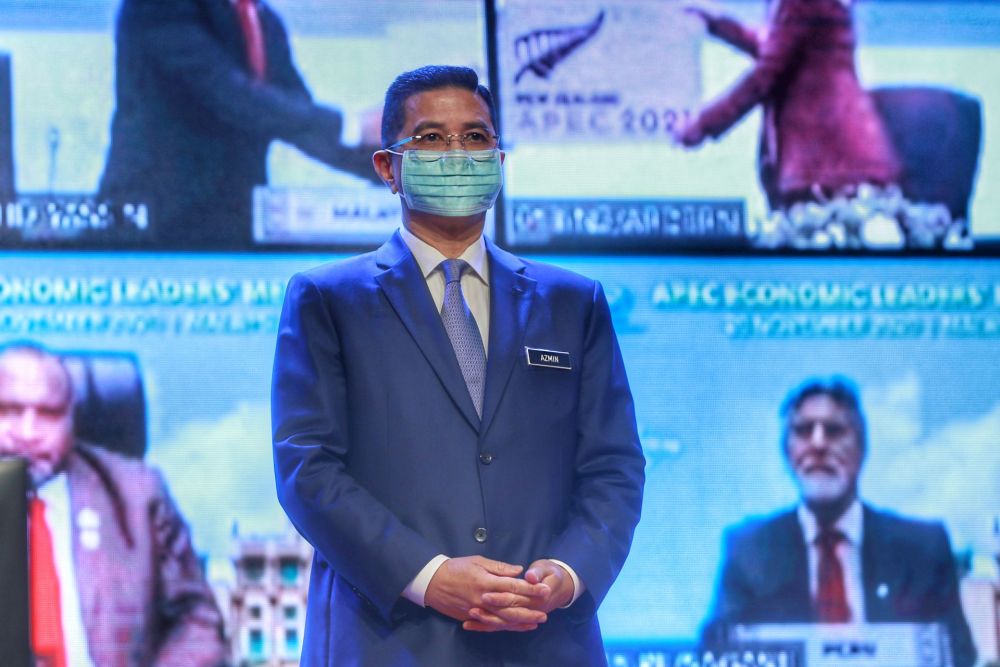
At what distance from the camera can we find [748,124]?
13.3 ft

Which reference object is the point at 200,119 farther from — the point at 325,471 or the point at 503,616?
the point at 503,616

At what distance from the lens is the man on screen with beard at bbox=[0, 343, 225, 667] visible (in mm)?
3691

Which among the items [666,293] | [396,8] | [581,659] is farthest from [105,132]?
[581,659]

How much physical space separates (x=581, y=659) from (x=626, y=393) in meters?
0.46

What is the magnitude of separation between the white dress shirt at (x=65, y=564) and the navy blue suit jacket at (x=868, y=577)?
5.66ft

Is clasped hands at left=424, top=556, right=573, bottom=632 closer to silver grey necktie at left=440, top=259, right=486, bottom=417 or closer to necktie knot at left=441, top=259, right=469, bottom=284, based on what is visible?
silver grey necktie at left=440, top=259, right=486, bottom=417

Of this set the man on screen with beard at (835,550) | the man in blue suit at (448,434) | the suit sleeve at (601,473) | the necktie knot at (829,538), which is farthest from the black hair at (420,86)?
the necktie knot at (829,538)

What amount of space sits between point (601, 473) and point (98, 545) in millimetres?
1941

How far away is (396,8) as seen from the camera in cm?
397

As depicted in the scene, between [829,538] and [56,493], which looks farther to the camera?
[829,538]

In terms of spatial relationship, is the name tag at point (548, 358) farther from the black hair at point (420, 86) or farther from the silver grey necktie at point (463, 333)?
the black hair at point (420, 86)

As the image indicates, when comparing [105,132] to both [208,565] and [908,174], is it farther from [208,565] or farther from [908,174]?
[908,174]

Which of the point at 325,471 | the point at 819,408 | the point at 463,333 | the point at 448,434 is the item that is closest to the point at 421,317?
the point at 463,333

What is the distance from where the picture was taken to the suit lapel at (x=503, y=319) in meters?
2.22
